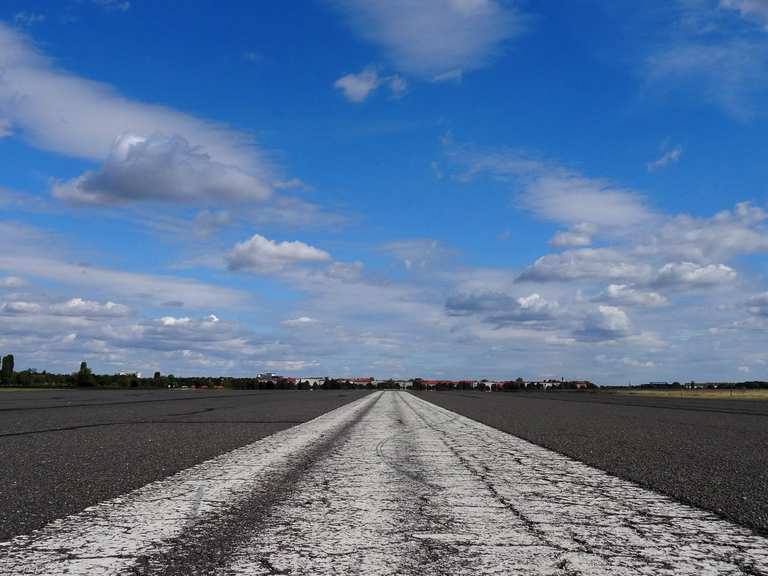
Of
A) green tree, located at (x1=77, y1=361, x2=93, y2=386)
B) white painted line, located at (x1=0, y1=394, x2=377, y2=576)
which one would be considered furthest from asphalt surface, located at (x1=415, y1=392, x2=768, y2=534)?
green tree, located at (x1=77, y1=361, x2=93, y2=386)

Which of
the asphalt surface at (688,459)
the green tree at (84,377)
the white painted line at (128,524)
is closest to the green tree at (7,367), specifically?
the green tree at (84,377)

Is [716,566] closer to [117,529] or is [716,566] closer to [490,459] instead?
[117,529]

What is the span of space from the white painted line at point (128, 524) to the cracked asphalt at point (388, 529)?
0.06ft

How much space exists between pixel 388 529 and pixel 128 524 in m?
2.48

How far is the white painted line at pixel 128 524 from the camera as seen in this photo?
466cm

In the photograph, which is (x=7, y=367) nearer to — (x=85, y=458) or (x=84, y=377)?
(x=84, y=377)

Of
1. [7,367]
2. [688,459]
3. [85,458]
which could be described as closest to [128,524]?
[85,458]

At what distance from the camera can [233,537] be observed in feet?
17.4

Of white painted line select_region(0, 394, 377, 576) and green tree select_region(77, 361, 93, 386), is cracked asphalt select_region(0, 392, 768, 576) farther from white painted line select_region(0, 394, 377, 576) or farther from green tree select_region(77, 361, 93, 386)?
green tree select_region(77, 361, 93, 386)

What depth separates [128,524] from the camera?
5.89m

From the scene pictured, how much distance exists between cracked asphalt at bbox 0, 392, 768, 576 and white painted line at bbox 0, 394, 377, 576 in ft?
0.06

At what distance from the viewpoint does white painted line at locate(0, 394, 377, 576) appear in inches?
183

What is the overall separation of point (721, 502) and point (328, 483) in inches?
194

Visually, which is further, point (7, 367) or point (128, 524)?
point (7, 367)
